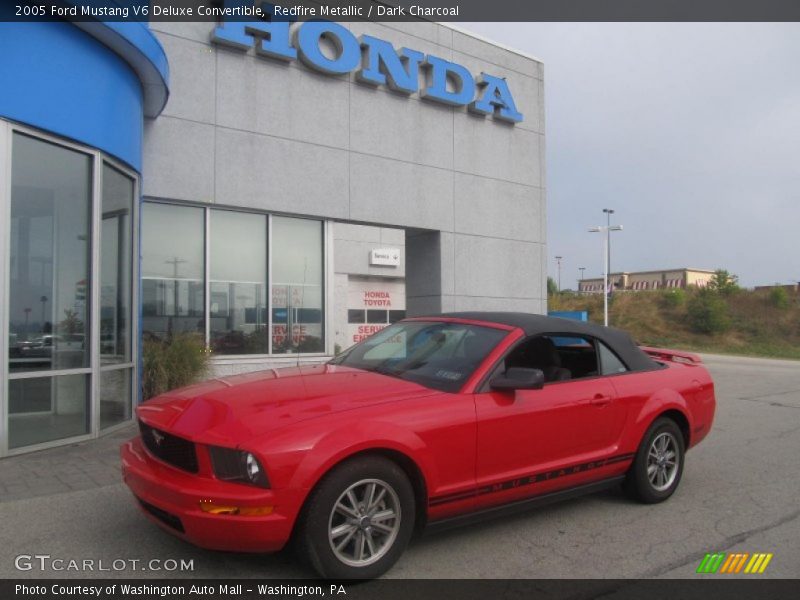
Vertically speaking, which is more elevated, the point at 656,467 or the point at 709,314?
the point at 709,314

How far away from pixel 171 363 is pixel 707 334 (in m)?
40.5

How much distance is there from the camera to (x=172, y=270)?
32.9 feet

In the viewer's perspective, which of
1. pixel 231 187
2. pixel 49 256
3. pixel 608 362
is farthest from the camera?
pixel 231 187

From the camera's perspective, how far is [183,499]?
135 inches

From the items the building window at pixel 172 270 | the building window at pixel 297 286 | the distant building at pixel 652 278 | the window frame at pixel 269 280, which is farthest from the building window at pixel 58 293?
the distant building at pixel 652 278

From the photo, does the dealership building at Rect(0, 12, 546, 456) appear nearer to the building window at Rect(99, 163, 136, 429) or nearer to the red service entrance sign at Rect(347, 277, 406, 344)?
the building window at Rect(99, 163, 136, 429)

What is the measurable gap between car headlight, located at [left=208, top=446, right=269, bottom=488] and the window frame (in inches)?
264

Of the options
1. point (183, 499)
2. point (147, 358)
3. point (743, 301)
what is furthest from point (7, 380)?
point (743, 301)

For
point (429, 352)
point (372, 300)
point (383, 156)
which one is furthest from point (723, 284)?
point (429, 352)

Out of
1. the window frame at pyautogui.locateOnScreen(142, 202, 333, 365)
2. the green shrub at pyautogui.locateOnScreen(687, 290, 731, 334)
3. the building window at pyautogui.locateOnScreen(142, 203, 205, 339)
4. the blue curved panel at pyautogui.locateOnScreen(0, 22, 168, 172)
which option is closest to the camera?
the blue curved panel at pyautogui.locateOnScreen(0, 22, 168, 172)

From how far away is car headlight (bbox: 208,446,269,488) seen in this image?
339 cm

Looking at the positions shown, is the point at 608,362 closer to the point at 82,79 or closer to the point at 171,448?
the point at 171,448

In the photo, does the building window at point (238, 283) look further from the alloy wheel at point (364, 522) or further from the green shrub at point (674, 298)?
the green shrub at point (674, 298)

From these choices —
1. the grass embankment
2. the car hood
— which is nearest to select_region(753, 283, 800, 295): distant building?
the grass embankment
